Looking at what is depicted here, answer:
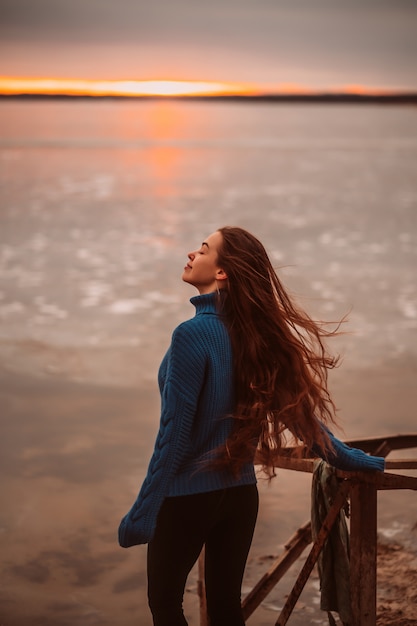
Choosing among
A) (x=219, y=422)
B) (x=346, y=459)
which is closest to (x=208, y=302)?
(x=219, y=422)

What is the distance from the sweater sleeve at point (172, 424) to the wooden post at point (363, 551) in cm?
60

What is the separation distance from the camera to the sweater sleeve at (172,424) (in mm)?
2418

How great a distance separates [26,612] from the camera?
4434 mm

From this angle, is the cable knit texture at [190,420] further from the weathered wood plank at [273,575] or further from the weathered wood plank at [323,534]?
the weathered wood plank at [273,575]

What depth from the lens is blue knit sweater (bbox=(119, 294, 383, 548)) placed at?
95.4 inches

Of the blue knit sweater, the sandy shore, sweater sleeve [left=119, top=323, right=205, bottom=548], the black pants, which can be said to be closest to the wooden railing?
the black pants

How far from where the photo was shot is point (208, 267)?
259cm

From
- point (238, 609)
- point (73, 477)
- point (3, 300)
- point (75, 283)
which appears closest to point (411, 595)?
point (238, 609)

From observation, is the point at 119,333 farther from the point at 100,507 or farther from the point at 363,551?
the point at 363,551

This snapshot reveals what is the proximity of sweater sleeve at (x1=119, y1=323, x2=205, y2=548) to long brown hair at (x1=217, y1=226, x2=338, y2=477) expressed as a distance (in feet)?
0.39

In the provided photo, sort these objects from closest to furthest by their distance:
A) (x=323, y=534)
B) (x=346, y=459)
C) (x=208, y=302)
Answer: (x=208, y=302), (x=346, y=459), (x=323, y=534)

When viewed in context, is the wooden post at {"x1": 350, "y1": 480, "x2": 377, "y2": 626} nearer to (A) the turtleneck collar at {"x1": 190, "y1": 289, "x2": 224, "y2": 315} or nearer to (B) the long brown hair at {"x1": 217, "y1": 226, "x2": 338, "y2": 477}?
(B) the long brown hair at {"x1": 217, "y1": 226, "x2": 338, "y2": 477}

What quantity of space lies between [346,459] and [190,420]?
496 mm

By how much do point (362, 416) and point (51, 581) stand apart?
378 cm
